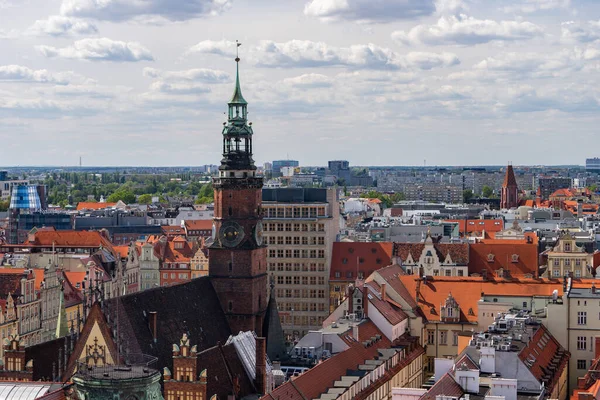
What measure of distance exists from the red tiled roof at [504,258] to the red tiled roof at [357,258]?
11.8 meters

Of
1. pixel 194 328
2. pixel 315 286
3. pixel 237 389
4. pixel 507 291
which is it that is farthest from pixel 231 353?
pixel 315 286

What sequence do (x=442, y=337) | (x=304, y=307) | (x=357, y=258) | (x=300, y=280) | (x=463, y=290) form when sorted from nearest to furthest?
(x=442, y=337) < (x=463, y=290) < (x=304, y=307) < (x=300, y=280) < (x=357, y=258)

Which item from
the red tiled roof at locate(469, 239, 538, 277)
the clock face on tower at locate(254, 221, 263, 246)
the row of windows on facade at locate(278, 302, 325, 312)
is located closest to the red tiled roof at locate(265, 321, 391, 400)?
the clock face on tower at locate(254, 221, 263, 246)

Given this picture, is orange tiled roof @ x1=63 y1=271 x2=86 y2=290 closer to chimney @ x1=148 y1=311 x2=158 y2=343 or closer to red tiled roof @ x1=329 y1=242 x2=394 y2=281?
red tiled roof @ x1=329 y1=242 x2=394 y2=281

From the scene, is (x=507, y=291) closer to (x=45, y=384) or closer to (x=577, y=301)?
(x=577, y=301)

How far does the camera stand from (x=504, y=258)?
477 ft

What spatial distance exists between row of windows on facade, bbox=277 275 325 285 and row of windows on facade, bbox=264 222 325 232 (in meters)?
6.23

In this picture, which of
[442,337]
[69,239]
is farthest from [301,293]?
[69,239]

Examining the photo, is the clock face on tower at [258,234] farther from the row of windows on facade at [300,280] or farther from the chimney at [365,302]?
the row of windows on facade at [300,280]

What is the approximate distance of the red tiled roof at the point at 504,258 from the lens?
144750 mm

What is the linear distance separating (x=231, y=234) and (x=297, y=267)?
131ft

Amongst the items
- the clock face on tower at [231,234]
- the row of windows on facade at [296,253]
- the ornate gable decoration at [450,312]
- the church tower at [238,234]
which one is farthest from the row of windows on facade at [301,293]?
the clock face on tower at [231,234]

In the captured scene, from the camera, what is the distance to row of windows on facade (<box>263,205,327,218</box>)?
144000 mm

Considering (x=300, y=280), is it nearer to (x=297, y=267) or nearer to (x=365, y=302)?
(x=297, y=267)
